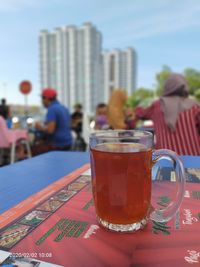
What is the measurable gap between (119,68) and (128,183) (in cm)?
2438

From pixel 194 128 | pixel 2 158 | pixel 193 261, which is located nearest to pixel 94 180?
pixel 193 261

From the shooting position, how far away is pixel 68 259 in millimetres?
334

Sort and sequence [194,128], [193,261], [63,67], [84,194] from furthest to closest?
[63,67], [194,128], [84,194], [193,261]

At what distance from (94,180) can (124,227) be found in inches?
3.6

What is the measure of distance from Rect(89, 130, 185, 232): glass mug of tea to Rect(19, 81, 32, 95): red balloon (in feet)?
19.7

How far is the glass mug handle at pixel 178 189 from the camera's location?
16.2 inches

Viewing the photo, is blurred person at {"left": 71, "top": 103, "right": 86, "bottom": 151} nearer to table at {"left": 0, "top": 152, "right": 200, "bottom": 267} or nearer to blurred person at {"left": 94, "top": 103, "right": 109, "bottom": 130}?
blurred person at {"left": 94, "top": 103, "right": 109, "bottom": 130}

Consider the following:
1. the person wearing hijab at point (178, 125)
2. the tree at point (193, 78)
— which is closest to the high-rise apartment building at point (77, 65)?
the tree at point (193, 78)

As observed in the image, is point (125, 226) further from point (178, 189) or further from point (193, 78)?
point (193, 78)

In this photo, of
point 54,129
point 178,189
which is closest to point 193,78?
point 54,129

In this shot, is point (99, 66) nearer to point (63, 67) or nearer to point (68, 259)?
point (63, 67)

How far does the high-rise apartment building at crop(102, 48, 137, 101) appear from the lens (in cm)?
2216

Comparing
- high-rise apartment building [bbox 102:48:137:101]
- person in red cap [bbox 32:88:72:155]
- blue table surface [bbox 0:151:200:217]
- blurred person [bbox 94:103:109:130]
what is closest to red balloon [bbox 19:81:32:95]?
blurred person [bbox 94:103:109:130]

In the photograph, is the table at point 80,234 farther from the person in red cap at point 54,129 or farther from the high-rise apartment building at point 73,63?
the high-rise apartment building at point 73,63
